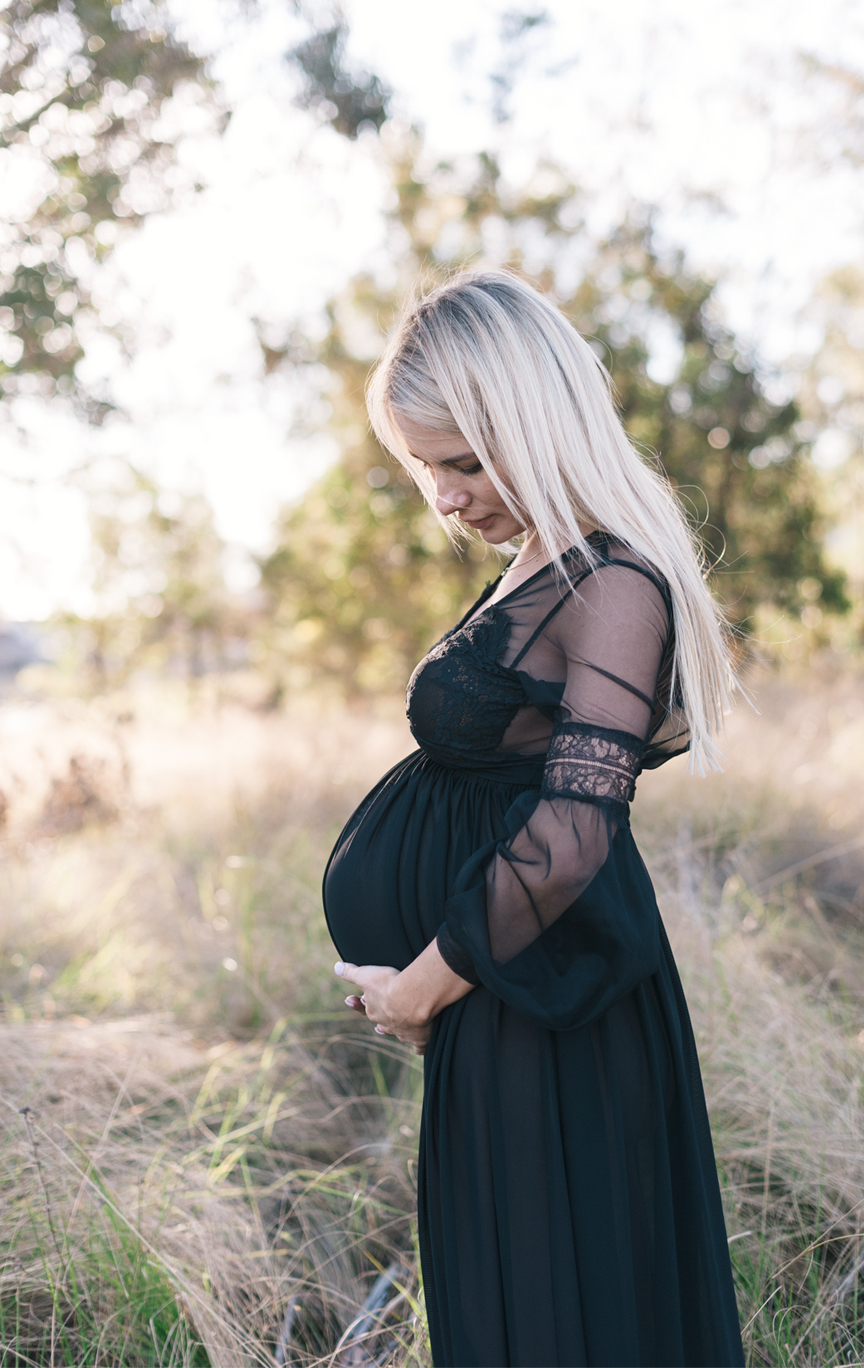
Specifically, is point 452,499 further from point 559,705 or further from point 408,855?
point 408,855

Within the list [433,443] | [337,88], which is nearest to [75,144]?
[337,88]

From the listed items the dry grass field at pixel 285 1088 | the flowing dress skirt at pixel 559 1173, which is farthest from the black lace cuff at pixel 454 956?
the dry grass field at pixel 285 1088

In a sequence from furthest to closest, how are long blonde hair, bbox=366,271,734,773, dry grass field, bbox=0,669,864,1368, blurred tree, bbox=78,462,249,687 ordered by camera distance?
blurred tree, bbox=78,462,249,687
dry grass field, bbox=0,669,864,1368
long blonde hair, bbox=366,271,734,773

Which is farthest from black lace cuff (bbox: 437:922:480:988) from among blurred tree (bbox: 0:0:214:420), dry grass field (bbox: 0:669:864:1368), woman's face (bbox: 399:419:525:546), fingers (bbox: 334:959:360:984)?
blurred tree (bbox: 0:0:214:420)

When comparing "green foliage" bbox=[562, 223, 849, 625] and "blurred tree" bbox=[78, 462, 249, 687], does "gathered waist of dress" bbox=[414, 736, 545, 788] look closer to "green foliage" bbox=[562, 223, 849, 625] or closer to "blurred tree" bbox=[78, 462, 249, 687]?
"green foliage" bbox=[562, 223, 849, 625]

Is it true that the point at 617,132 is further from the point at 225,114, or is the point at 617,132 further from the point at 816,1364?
the point at 816,1364

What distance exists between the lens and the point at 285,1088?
9.61 feet

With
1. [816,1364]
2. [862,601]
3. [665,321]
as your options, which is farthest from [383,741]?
[862,601]

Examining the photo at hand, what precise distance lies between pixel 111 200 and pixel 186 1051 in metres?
5.06

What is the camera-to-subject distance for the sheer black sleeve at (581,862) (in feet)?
4.14

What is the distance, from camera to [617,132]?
988cm

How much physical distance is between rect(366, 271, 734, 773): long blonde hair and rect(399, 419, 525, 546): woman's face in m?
0.03

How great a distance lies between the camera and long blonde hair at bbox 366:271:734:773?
1365 millimetres

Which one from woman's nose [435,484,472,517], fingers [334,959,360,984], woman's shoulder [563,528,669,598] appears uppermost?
woman's nose [435,484,472,517]
